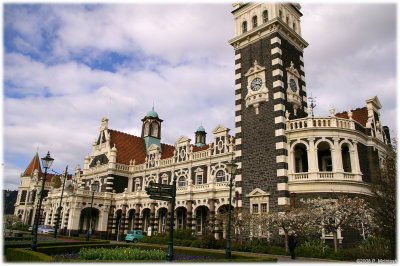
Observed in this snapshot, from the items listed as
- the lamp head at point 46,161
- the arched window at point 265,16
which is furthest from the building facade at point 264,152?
the lamp head at point 46,161

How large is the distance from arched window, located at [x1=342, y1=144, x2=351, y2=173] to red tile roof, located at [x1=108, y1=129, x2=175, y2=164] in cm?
3003

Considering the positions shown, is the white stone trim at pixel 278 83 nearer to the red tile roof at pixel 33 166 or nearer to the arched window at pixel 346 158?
the arched window at pixel 346 158

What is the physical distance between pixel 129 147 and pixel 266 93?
3294 centimetres

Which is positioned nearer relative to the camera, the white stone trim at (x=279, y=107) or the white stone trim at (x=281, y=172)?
the white stone trim at (x=281, y=172)

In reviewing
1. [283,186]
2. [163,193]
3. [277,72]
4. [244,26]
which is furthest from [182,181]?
[163,193]

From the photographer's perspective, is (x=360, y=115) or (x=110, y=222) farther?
(x=110, y=222)

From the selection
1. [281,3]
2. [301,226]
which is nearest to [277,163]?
[301,226]

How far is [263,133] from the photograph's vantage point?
33.2 m

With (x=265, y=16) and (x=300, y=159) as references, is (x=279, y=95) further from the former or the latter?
(x=265, y=16)

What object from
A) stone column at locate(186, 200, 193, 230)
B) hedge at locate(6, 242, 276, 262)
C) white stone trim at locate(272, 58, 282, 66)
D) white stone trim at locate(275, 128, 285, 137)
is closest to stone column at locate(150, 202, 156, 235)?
stone column at locate(186, 200, 193, 230)

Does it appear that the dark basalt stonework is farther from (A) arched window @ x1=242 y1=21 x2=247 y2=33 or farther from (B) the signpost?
(B) the signpost

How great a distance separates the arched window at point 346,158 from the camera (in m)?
31.7

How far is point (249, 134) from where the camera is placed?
113 feet

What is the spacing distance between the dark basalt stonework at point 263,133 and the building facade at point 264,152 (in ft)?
0.33
